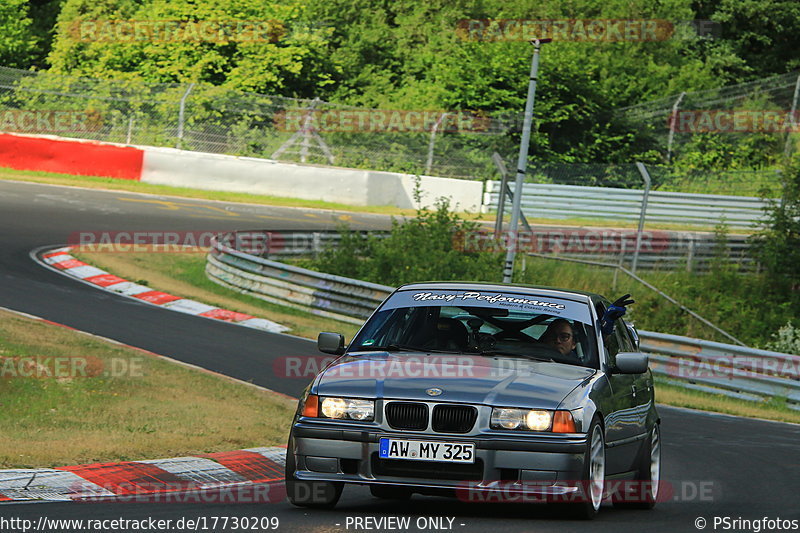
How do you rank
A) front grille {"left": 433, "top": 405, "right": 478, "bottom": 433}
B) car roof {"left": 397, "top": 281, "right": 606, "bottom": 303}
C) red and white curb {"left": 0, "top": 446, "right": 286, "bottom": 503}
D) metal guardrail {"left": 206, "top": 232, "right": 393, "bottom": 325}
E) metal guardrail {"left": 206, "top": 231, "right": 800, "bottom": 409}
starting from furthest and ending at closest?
metal guardrail {"left": 206, "top": 232, "right": 393, "bottom": 325}, metal guardrail {"left": 206, "top": 231, "right": 800, "bottom": 409}, car roof {"left": 397, "top": 281, "right": 606, "bottom": 303}, red and white curb {"left": 0, "top": 446, "right": 286, "bottom": 503}, front grille {"left": 433, "top": 405, "right": 478, "bottom": 433}

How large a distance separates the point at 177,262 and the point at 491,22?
2504 cm

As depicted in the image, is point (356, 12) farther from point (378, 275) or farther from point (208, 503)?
point (208, 503)

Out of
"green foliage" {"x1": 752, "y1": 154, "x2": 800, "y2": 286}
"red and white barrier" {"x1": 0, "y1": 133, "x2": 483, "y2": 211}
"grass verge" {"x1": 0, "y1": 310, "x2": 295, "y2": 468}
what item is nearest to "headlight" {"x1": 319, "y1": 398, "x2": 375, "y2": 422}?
"grass verge" {"x1": 0, "y1": 310, "x2": 295, "y2": 468}

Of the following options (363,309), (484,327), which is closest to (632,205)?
(363,309)

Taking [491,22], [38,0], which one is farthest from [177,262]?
[38,0]

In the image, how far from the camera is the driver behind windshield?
7.64 meters

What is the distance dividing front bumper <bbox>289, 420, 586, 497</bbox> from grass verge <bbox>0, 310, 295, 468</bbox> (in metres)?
2.82

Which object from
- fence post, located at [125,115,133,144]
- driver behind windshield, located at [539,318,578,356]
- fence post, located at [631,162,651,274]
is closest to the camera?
driver behind windshield, located at [539,318,578,356]

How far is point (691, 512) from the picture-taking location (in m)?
7.80

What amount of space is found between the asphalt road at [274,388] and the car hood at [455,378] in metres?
0.69

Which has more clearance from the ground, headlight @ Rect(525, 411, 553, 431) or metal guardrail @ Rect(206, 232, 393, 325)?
headlight @ Rect(525, 411, 553, 431)

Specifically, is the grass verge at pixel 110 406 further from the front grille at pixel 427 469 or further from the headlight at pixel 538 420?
the headlight at pixel 538 420

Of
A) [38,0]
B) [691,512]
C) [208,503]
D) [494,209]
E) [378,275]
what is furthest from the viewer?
[38,0]

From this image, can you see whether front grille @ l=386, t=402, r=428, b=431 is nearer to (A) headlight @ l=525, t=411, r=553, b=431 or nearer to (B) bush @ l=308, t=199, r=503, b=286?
(A) headlight @ l=525, t=411, r=553, b=431
